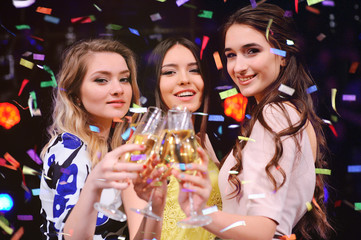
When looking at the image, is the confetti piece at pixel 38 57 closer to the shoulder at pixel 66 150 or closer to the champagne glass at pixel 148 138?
the shoulder at pixel 66 150

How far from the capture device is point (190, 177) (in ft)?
5.06

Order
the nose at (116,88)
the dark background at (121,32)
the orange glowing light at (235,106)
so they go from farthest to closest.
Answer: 1. the dark background at (121,32)
2. the orange glowing light at (235,106)
3. the nose at (116,88)

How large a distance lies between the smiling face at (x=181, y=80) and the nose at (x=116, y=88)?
233 millimetres

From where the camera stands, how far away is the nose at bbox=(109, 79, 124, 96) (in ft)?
7.81

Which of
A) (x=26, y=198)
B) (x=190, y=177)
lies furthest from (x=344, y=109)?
(x=26, y=198)

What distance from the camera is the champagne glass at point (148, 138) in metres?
1.63

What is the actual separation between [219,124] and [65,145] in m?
0.98

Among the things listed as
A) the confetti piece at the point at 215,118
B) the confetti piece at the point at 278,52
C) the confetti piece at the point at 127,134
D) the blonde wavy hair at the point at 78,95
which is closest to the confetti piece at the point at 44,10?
the blonde wavy hair at the point at 78,95

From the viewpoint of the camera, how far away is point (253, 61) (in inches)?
85.0

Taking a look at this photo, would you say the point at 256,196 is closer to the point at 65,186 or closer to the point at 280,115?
the point at 280,115

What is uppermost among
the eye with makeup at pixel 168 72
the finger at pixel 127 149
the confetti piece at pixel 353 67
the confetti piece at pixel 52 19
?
the confetti piece at pixel 52 19

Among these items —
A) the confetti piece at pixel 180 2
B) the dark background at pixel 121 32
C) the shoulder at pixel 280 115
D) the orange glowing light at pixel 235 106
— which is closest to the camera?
the shoulder at pixel 280 115

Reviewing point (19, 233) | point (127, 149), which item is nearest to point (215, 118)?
point (127, 149)

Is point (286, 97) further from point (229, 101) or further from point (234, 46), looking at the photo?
point (229, 101)
